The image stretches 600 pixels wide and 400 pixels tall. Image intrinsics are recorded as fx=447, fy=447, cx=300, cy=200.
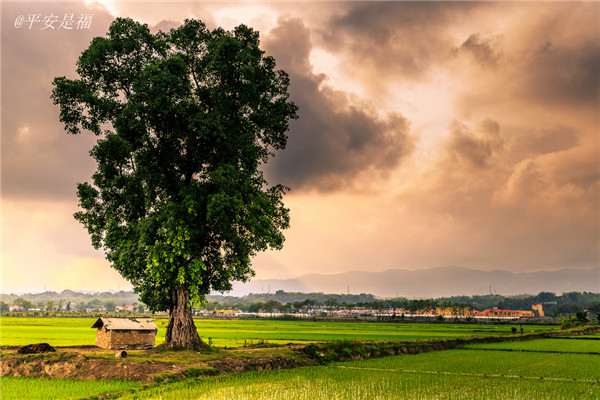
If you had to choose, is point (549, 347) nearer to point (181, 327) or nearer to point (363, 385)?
point (363, 385)

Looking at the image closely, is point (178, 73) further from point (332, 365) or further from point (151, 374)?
point (332, 365)

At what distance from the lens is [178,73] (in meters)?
25.8

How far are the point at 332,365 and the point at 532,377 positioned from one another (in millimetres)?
10700

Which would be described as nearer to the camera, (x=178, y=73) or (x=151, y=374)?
(x=151, y=374)

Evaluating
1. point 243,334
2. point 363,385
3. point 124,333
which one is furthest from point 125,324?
point 243,334

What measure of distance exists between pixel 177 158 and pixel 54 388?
14623 mm

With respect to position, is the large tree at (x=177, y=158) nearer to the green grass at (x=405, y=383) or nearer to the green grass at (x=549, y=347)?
the green grass at (x=405, y=383)

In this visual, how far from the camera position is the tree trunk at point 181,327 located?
88.8 feet

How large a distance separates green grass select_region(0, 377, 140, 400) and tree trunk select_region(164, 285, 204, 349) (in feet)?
25.9

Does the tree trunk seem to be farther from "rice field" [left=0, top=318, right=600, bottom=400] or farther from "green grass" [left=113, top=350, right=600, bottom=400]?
"green grass" [left=113, top=350, right=600, bottom=400]

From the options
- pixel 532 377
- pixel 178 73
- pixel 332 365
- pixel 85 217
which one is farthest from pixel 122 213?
pixel 532 377

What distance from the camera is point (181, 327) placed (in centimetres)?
2727

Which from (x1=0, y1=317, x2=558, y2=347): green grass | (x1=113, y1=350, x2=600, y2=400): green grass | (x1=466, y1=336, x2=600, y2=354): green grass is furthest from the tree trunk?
(x1=466, y1=336, x2=600, y2=354): green grass

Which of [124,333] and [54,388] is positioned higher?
[124,333]
